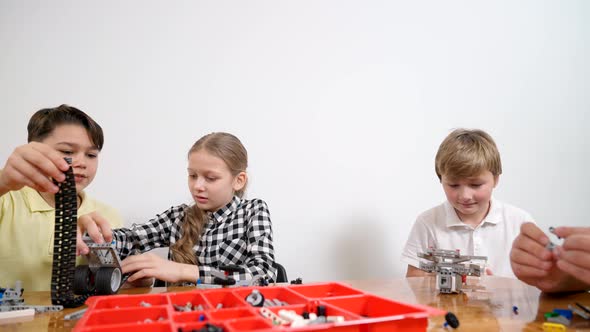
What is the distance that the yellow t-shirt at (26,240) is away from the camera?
1.50 metres

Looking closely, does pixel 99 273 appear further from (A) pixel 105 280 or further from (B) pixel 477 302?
(B) pixel 477 302

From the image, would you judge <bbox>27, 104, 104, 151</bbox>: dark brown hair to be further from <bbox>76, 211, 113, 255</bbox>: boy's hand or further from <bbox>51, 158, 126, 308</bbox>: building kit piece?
<bbox>51, 158, 126, 308</bbox>: building kit piece

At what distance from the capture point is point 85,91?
1962mm

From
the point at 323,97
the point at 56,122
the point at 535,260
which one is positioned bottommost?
the point at 535,260

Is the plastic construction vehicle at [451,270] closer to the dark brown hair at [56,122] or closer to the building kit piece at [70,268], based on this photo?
the building kit piece at [70,268]

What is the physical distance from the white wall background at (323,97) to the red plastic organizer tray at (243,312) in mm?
1251

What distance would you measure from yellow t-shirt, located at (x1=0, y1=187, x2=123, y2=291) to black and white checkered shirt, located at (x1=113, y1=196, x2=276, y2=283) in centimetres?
25

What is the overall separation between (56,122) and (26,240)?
45 centimetres

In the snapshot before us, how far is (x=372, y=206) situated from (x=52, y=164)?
5.85ft

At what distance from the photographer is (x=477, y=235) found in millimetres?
1887

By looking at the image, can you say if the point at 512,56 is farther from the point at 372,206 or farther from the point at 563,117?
the point at 372,206

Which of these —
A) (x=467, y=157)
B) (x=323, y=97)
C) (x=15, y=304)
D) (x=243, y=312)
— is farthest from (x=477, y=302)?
(x=323, y=97)

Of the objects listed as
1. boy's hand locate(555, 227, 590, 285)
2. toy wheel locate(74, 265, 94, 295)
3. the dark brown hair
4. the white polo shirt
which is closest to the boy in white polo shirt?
the white polo shirt

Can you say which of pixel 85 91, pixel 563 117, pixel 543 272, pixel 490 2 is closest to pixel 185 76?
pixel 85 91
